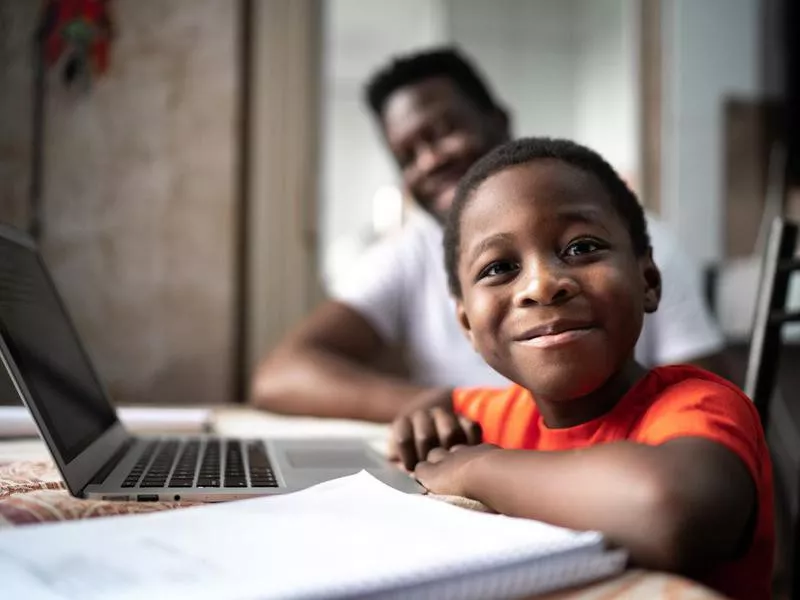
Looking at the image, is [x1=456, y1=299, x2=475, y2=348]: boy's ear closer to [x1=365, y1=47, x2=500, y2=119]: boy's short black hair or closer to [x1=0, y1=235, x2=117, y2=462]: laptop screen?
[x1=0, y1=235, x2=117, y2=462]: laptop screen

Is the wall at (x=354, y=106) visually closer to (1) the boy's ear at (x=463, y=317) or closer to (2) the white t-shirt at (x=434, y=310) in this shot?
(2) the white t-shirt at (x=434, y=310)

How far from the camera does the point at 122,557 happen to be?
0.37 m

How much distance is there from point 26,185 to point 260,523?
169 cm

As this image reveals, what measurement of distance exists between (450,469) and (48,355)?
440 mm

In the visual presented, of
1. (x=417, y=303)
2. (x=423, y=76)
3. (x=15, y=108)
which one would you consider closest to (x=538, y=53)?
(x=423, y=76)

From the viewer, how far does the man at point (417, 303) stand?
50.9 inches

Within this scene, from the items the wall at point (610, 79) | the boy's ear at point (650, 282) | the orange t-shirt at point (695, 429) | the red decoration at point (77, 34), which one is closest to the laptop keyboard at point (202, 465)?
the orange t-shirt at point (695, 429)

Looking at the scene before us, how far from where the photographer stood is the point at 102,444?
0.79 meters

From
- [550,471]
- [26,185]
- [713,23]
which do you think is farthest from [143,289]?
[713,23]

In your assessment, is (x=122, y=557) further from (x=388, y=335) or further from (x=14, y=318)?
(x=388, y=335)

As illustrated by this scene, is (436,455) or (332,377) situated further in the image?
(332,377)

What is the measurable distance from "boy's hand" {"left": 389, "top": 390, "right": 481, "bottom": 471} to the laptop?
0.07 ft

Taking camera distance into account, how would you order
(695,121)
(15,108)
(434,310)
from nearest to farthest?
(434,310) < (15,108) < (695,121)

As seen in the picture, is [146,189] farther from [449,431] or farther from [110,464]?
[449,431]
